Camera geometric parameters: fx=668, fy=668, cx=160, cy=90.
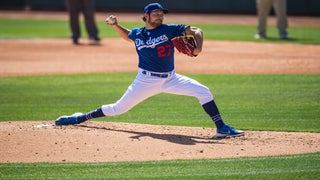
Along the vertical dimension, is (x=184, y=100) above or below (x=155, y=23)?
below

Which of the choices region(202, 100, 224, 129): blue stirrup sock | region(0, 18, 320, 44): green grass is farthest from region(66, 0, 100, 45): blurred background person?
region(202, 100, 224, 129): blue stirrup sock

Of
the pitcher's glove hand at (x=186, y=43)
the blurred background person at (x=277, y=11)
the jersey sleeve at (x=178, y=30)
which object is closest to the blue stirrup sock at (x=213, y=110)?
the pitcher's glove hand at (x=186, y=43)

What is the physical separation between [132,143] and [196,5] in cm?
2293

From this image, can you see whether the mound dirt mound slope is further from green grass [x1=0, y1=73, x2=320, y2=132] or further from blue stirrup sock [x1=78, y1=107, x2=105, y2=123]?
green grass [x1=0, y1=73, x2=320, y2=132]

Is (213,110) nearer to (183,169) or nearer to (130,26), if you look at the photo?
(183,169)

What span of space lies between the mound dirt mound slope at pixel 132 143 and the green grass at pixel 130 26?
11694mm

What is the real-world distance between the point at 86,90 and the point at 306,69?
5.34m

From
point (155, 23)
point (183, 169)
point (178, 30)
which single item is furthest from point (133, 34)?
point (183, 169)

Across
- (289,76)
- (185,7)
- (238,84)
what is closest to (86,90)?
(238,84)

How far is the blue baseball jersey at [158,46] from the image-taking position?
8.88m

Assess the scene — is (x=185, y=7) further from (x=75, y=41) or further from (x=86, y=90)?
(x=86, y=90)

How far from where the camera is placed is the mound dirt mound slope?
8.12 meters

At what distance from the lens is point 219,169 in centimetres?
739

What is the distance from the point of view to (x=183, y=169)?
7398 mm
